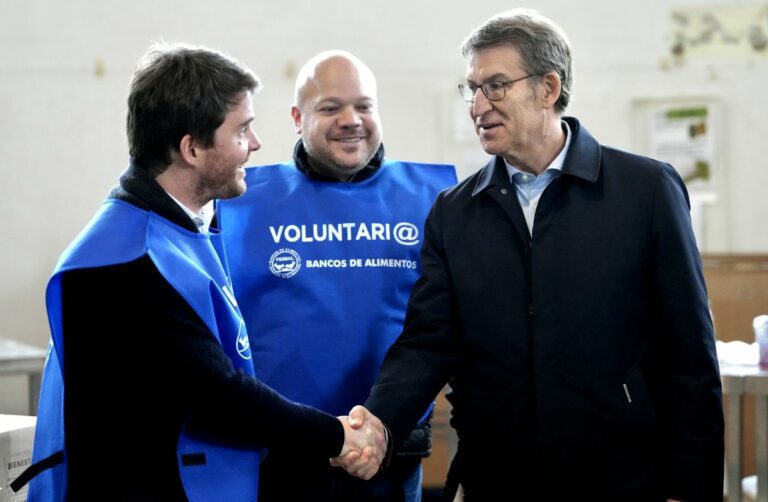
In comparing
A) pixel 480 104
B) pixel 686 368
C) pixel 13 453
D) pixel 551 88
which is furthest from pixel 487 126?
pixel 13 453

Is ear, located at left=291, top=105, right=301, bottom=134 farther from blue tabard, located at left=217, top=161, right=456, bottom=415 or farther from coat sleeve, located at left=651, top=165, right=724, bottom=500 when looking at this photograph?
coat sleeve, located at left=651, top=165, right=724, bottom=500

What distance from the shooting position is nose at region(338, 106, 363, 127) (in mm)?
2094

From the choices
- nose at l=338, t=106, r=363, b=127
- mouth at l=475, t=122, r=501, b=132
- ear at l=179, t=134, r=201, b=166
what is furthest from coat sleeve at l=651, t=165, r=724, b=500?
ear at l=179, t=134, r=201, b=166

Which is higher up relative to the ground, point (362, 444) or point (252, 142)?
point (252, 142)

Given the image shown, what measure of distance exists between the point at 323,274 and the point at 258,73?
2.92 meters

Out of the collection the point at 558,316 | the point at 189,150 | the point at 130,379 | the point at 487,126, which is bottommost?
the point at 130,379

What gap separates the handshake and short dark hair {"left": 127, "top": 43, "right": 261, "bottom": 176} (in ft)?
2.01

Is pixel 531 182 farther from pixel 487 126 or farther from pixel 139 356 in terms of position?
pixel 139 356

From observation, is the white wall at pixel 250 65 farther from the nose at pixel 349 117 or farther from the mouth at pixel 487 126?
the mouth at pixel 487 126

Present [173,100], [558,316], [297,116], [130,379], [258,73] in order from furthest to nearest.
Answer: [258,73] → [297,116] → [558,316] → [173,100] → [130,379]

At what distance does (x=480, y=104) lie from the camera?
1864 mm

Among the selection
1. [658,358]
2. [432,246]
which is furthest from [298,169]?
[658,358]

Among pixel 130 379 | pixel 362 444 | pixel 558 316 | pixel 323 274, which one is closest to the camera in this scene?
pixel 130 379

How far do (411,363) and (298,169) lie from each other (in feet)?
1.89
